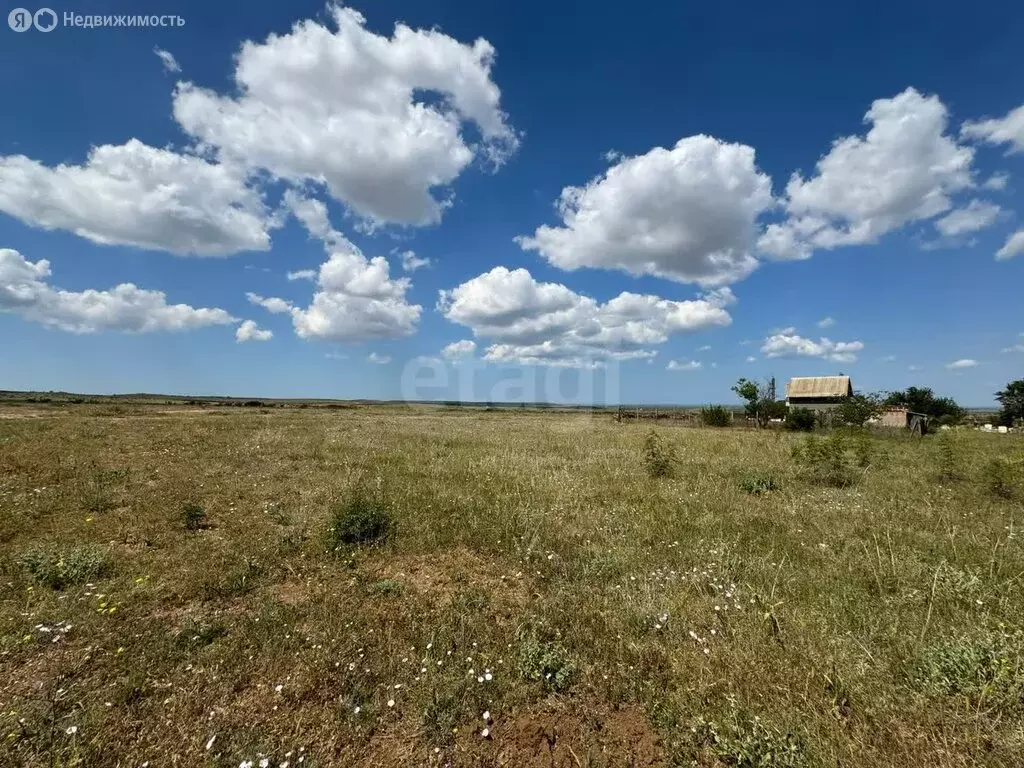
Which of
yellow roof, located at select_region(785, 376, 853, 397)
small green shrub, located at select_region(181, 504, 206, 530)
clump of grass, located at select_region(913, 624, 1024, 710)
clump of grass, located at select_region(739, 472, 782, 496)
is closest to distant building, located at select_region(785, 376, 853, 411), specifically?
yellow roof, located at select_region(785, 376, 853, 397)

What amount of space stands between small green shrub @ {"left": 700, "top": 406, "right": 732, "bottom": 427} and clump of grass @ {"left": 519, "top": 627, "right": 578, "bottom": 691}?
44.0m

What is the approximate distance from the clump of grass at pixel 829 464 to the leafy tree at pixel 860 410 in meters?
22.0

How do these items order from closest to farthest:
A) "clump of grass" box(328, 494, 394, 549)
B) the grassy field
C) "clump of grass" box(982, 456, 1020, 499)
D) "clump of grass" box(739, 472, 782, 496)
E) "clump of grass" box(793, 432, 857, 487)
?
the grassy field < "clump of grass" box(328, 494, 394, 549) < "clump of grass" box(982, 456, 1020, 499) < "clump of grass" box(739, 472, 782, 496) < "clump of grass" box(793, 432, 857, 487)

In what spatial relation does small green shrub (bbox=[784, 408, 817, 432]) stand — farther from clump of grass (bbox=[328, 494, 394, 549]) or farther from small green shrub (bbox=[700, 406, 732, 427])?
clump of grass (bbox=[328, 494, 394, 549])

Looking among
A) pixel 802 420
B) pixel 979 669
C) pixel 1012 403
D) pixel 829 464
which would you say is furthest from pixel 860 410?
pixel 1012 403

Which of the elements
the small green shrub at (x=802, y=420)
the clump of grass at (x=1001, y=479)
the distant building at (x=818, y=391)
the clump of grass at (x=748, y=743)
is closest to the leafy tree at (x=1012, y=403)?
the distant building at (x=818, y=391)

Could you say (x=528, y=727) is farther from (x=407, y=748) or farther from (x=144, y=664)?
(x=144, y=664)

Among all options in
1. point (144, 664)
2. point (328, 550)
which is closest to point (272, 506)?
point (328, 550)

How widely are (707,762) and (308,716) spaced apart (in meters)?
3.17

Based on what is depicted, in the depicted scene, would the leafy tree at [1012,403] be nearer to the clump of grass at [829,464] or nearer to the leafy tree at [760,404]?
the leafy tree at [760,404]

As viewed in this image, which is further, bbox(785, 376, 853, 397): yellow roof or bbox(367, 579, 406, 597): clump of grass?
bbox(785, 376, 853, 397): yellow roof

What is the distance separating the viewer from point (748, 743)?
327 centimetres

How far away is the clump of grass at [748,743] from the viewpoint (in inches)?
125

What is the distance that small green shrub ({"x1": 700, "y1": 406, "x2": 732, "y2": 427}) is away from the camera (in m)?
44.7
